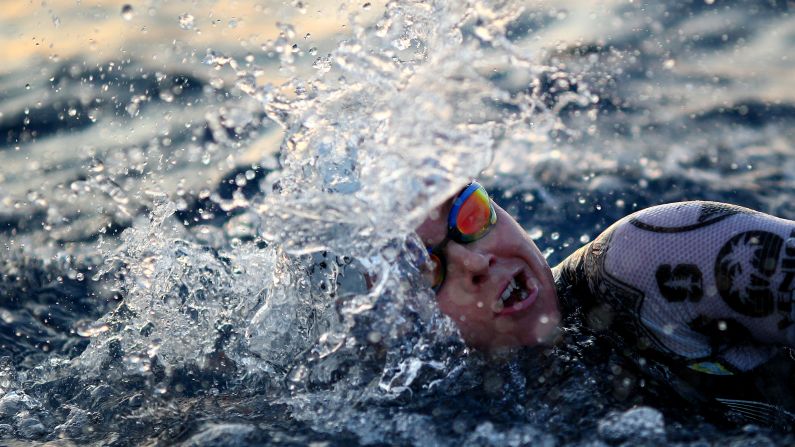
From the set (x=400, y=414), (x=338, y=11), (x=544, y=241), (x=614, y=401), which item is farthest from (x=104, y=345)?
(x=544, y=241)

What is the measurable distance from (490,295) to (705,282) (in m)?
0.82

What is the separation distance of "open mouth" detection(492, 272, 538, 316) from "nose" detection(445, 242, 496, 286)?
111mm

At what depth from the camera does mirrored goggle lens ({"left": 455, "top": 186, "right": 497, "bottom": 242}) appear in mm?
2879

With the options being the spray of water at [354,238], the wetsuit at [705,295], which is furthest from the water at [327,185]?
the wetsuit at [705,295]

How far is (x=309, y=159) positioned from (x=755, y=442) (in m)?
1.94

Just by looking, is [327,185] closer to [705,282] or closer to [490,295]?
[490,295]

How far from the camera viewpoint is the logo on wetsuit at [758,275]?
229 centimetres

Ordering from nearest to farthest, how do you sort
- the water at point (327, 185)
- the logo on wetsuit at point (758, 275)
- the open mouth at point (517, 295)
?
1. the logo on wetsuit at point (758, 275)
2. the water at point (327, 185)
3. the open mouth at point (517, 295)

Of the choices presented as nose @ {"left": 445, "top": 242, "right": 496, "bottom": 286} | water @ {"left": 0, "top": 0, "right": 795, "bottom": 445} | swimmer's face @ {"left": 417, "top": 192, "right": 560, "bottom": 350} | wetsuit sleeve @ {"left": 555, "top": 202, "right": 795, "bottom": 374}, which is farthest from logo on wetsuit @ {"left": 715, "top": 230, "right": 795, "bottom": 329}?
nose @ {"left": 445, "top": 242, "right": 496, "bottom": 286}

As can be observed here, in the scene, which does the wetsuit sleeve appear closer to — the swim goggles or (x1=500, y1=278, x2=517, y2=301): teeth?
(x1=500, y1=278, x2=517, y2=301): teeth

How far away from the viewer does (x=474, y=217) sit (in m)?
2.90

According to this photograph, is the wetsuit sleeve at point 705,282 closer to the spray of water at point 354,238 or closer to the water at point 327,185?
the water at point 327,185

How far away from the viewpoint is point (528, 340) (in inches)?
113

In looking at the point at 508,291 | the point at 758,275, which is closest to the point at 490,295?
the point at 508,291
